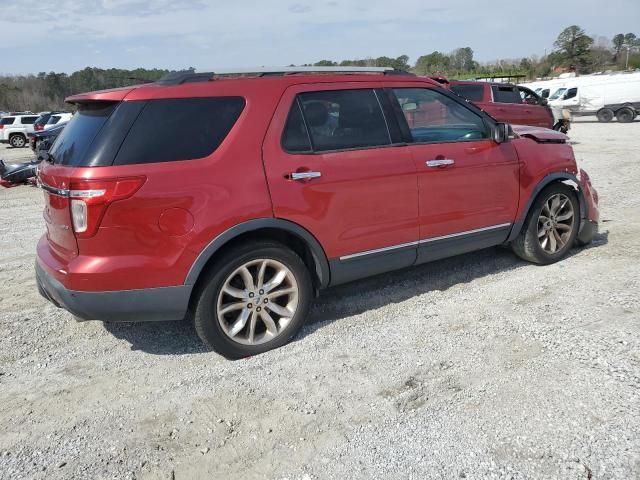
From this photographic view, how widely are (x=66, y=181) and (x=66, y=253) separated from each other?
1.56 feet

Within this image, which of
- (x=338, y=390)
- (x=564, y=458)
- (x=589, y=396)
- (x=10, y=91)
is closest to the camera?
(x=564, y=458)

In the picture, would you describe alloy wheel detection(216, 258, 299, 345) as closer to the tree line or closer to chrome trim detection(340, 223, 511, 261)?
chrome trim detection(340, 223, 511, 261)

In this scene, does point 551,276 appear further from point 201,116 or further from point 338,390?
point 201,116

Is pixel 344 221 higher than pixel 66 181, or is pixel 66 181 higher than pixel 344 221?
pixel 66 181

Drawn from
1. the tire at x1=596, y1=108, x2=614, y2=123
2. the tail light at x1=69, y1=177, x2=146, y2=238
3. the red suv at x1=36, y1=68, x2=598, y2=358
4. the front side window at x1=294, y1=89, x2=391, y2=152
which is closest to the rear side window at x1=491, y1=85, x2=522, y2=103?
the red suv at x1=36, y1=68, x2=598, y2=358

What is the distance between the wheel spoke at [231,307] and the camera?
3.61 m

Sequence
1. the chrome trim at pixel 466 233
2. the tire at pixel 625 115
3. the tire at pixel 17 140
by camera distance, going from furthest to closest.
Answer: the tire at pixel 17 140
the tire at pixel 625 115
the chrome trim at pixel 466 233

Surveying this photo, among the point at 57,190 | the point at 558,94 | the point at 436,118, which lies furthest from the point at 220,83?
the point at 558,94

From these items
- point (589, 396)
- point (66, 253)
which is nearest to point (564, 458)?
point (589, 396)

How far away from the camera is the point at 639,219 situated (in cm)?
688

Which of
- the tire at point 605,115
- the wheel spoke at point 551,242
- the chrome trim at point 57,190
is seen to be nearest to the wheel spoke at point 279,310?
the chrome trim at point 57,190

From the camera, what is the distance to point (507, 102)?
14.5 m

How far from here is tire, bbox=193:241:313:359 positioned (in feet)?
11.6

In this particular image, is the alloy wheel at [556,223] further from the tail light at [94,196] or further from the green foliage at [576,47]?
the green foliage at [576,47]
